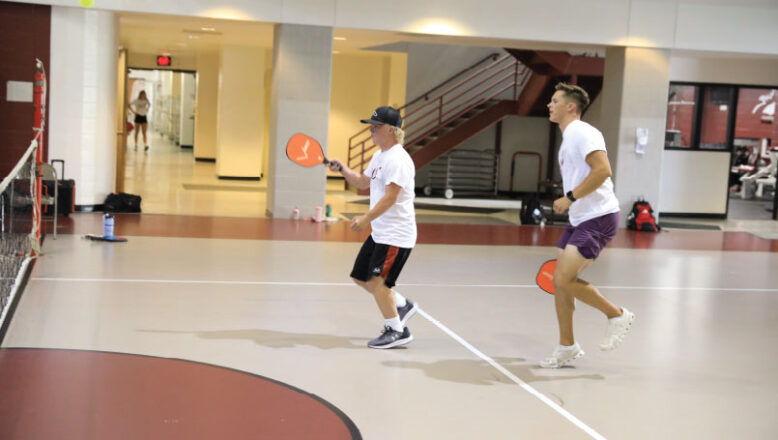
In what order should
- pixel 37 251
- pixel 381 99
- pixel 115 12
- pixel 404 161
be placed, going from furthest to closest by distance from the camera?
pixel 381 99 → pixel 115 12 → pixel 37 251 → pixel 404 161

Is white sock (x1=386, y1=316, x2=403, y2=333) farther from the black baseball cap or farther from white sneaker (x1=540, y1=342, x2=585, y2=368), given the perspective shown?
the black baseball cap

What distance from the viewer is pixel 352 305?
824 centimetres

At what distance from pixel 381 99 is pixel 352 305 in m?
16.7

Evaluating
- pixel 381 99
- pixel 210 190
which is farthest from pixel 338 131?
pixel 210 190

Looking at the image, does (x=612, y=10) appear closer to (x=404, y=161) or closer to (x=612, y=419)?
(x=404, y=161)

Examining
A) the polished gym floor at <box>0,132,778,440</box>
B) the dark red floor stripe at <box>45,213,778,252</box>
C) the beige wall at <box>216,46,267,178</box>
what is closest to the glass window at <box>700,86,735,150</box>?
the dark red floor stripe at <box>45,213,778,252</box>

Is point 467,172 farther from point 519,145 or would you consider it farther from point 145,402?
point 145,402

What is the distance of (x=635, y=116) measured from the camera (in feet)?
53.3

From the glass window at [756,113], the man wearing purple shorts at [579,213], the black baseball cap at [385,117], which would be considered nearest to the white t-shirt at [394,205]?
the black baseball cap at [385,117]

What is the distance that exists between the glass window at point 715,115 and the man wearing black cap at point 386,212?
14102 mm

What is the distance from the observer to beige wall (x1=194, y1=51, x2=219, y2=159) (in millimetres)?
26578

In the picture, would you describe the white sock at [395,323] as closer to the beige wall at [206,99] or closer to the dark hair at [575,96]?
the dark hair at [575,96]

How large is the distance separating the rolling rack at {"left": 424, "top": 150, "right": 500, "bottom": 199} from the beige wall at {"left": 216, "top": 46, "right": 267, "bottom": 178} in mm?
4777

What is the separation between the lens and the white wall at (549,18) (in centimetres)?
1456
